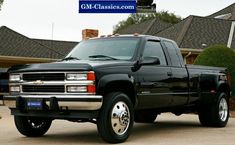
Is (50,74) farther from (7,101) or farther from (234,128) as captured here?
(234,128)

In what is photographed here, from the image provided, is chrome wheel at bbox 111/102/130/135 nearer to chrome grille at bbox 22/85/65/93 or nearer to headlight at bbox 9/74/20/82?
chrome grille at bbox 22/85/65/93

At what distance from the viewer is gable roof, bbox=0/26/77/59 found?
107ft

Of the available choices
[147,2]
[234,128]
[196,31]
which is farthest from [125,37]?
[196,31]

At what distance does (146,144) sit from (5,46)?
25871 mm

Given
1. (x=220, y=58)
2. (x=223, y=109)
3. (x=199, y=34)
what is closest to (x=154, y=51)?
(x=223, y=109)

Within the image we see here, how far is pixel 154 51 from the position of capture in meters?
10.2

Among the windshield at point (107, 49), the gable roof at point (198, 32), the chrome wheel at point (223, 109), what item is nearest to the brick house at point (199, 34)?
the gable roof at point (198, 32)

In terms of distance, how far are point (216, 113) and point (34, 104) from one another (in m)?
5.07

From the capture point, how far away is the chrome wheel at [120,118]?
8.50 m

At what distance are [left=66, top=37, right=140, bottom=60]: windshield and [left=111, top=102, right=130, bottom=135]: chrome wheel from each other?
1148 mm

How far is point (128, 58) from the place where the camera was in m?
9.43

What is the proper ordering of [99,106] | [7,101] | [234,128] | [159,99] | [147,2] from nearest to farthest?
[99,106] → [7,101] → [159,99] → [234,128] → [147,2]

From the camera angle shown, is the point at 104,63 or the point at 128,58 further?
the point at 128,58

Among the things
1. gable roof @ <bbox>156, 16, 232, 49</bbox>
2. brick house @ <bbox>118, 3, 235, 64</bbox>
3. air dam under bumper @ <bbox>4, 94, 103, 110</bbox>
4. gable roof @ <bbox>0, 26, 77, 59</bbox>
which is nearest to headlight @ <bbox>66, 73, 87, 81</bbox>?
air dam under bumper @ <bbox>4, 94, 103, 110</bbox>
